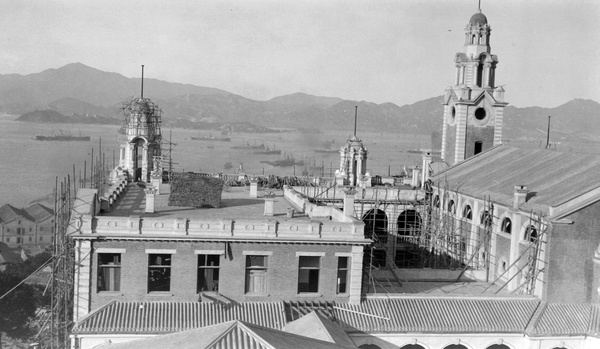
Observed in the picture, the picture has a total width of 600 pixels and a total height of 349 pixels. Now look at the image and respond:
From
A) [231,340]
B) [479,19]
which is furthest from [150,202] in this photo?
[479,19]

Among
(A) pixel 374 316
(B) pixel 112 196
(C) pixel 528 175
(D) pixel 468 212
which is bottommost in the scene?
(A) pixel 374 316

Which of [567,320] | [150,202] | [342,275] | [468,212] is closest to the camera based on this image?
[342,275]

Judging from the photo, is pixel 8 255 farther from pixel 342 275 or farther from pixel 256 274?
pixel 342 275

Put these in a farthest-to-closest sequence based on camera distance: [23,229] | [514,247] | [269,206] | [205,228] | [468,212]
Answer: [23,229] < [468,212] < [514,247] < [269,206] < [205,228]

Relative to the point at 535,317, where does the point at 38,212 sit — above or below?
below

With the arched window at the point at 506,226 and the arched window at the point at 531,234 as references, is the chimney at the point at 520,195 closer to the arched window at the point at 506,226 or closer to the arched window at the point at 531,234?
the arched window at the point at 531,234

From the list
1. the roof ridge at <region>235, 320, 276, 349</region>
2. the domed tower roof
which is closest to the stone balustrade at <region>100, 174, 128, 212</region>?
the roof ridge at <region>235, 320, 276, 349</region>

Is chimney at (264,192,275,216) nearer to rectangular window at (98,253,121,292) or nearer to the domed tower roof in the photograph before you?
rectangular window at (98,253,121,292)
